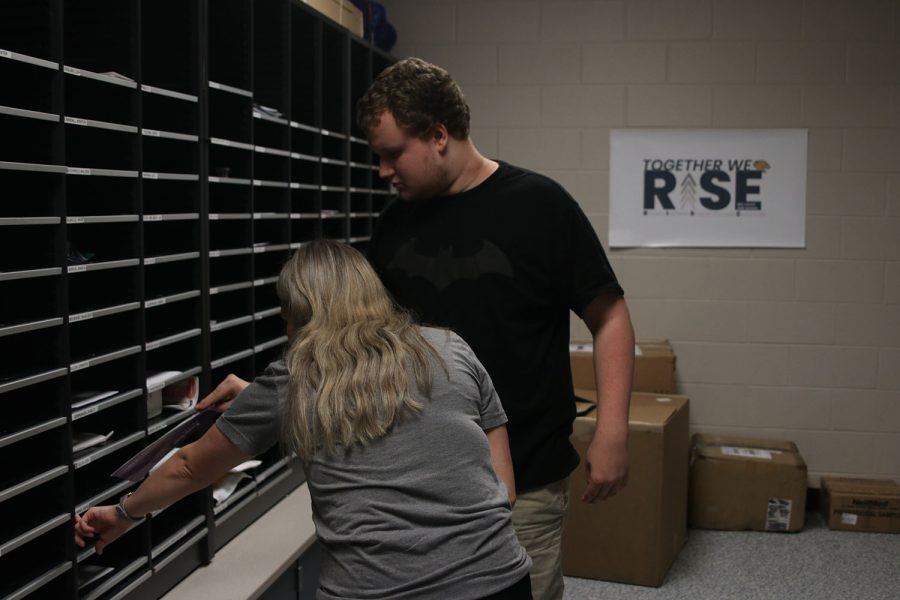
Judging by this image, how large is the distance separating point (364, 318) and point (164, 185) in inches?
33.7

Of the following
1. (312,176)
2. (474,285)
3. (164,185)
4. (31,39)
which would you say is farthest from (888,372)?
(31,39)

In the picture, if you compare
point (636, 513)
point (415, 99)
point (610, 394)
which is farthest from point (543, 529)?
point (636, 513)

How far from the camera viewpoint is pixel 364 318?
1.42 metres

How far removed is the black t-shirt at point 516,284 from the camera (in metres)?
1.78

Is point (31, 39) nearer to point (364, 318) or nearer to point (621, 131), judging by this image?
point (364, 318)

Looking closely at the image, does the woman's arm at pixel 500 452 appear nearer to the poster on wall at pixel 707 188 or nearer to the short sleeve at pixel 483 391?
the short sleeve at pixel 483 391

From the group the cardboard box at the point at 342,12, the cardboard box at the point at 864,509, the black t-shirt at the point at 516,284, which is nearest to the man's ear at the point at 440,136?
the black t-shirt at the point at 516,284

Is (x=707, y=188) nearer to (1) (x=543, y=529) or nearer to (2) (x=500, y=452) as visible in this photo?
(1) (x=543, y=529)

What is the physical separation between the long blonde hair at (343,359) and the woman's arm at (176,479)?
13cm

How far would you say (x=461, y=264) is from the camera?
1.79m

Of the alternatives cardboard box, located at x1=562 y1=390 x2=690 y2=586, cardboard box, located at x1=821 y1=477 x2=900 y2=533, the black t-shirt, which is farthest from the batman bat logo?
cardboard box, located at x1=821 y1=477 x2=900 y2=533

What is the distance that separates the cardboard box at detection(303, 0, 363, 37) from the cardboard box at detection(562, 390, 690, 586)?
1.55 meters

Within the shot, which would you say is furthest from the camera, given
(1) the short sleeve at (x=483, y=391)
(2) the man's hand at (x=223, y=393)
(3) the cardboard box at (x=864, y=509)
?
(3) the cardboard box at (x=864, y=509)

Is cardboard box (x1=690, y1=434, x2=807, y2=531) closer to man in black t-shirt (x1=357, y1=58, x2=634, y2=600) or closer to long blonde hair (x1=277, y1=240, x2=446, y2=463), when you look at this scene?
man in black t-shirt (x1=357, y1=58, x2=634, y2=600)
